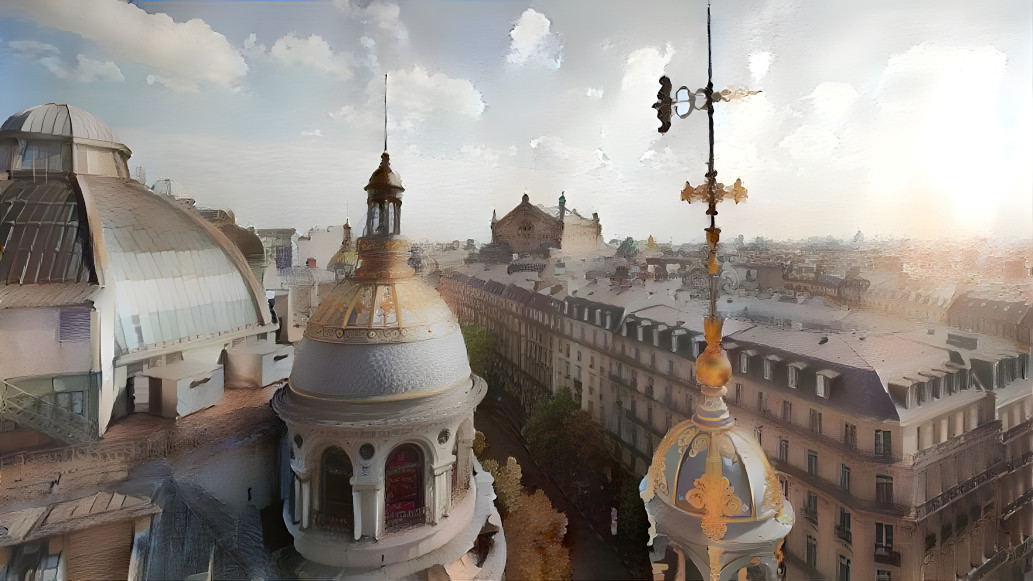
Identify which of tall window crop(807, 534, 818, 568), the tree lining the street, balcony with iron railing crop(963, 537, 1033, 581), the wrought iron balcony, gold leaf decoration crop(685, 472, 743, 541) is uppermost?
gold leaf decoration crop(685, 472, 743, 541)

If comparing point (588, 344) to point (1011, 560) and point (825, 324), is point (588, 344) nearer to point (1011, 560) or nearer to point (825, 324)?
point (825, 324)

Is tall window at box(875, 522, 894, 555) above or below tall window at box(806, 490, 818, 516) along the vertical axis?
below

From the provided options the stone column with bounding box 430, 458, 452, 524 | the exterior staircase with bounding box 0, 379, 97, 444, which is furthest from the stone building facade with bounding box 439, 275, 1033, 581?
the exterior staircase with bounding box 0, 379, 97, 444

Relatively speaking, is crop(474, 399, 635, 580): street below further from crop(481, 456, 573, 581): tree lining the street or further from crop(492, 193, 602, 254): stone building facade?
crop(492, 193, 602, 254): stone building facade

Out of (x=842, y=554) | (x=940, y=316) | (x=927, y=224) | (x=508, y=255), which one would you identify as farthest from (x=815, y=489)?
(x=508, y=255)

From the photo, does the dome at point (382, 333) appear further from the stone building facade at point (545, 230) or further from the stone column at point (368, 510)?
the stone building facade at point (545, 230)

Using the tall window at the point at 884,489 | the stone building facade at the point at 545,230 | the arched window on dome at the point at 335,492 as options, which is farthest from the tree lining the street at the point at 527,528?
the tall window at the point at 884,489
